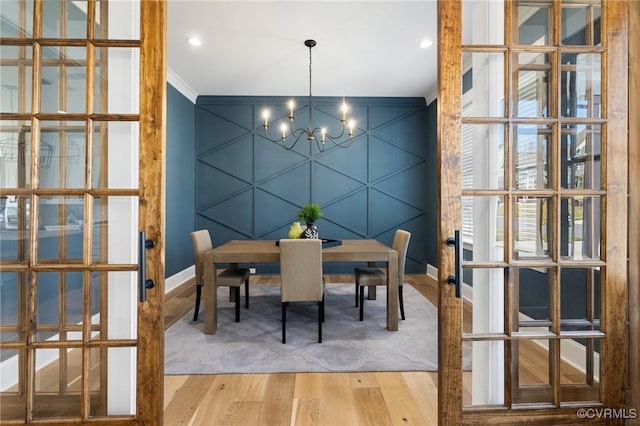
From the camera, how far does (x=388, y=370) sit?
2.24 m

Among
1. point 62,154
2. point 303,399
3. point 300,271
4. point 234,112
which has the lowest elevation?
point 303,399

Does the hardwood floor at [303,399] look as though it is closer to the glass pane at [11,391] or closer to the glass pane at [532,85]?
the glass pane at [11,391]

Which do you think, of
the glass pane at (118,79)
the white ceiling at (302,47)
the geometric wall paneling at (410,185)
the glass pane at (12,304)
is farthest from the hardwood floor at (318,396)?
the geometric wall paneling at (410,185)

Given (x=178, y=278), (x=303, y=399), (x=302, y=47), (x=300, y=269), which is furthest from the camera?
(x=178, y=278)

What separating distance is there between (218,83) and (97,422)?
428 centimetres

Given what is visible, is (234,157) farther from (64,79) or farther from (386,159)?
(64,79)

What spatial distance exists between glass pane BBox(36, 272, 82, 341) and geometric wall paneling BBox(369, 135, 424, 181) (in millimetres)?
4365

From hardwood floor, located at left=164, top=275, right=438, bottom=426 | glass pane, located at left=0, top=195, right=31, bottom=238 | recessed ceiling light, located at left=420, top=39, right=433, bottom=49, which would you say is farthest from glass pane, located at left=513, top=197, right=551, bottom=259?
recessed ceiling light, located at left=420, top=39, right=433, bottom=49

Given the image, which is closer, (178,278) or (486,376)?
(486,376)

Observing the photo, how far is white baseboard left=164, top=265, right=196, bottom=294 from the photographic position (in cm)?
421

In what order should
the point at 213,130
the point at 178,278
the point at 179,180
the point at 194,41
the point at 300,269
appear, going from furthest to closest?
the point at 213,130 → the point at 179,180 → the point at 178,278 → the point at 194,41 → the point at 300,269

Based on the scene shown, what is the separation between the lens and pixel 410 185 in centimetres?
524

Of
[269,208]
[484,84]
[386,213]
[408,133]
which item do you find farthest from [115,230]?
[408,133]

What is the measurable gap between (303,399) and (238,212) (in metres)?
3.67
